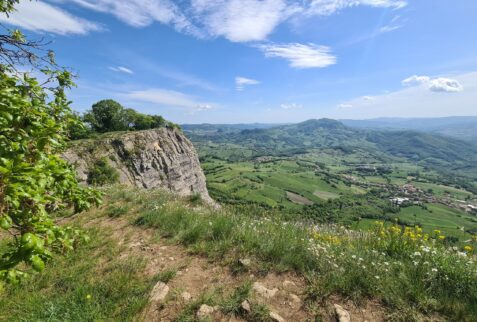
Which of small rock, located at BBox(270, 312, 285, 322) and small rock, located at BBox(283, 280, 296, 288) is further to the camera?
small rock, located at BBox(283, 280, 296, 288)

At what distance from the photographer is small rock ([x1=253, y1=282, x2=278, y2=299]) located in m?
4.78

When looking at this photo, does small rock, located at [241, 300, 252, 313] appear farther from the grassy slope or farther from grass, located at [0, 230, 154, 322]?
grass, located at [0, 230, 154, 322]

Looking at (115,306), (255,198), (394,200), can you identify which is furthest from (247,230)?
(394,200)

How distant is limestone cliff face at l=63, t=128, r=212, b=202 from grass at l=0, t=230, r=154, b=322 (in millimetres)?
33118

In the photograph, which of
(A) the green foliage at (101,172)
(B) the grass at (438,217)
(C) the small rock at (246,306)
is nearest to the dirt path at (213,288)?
(C) the small rock at (246,306)

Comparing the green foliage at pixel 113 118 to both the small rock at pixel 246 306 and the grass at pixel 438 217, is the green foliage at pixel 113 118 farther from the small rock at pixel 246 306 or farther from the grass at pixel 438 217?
the grass at pixel 438 217

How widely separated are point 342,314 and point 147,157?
187 feet

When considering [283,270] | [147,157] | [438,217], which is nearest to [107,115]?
[147,157]

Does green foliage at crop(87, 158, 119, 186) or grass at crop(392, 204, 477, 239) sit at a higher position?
green foliage at crop(87, 158, 119, 186)

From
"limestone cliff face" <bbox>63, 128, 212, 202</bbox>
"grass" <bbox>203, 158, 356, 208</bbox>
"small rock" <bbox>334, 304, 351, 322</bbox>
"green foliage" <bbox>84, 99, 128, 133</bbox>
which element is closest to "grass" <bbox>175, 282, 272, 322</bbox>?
"small rock" <bbox>334, 304, 351, 322</bbox>

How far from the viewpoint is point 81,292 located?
15.6 ft

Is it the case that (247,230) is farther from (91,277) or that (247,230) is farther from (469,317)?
(469,317)

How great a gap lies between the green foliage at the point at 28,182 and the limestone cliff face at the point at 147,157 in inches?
1366

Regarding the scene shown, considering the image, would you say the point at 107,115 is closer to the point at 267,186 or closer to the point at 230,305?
the point at 230,305
